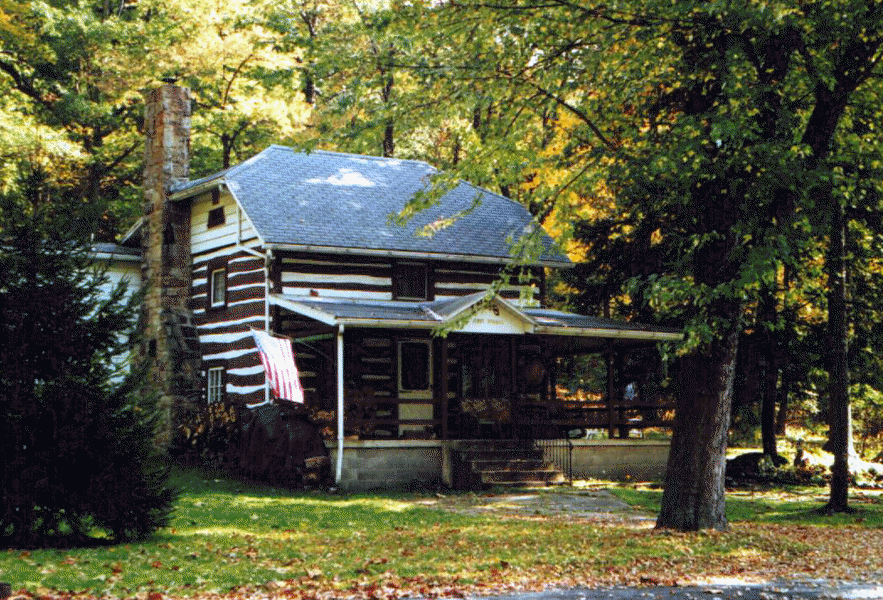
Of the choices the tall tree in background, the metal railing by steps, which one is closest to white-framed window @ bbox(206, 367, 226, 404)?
the metal railing by steps

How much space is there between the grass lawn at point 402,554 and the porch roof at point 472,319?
4.34m

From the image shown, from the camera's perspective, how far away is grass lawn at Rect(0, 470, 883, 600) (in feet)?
34.2

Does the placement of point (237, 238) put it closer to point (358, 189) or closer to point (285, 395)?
point (358, 189)

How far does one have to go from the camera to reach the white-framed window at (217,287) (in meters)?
26.8

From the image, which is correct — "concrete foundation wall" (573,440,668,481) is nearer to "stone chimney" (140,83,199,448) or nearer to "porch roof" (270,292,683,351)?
"porch roof" (270,292,683,351)

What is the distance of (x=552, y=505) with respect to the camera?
767 inches

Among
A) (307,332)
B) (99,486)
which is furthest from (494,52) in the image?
(307,332)

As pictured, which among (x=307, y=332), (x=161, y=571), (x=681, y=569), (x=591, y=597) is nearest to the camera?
(x=591, y=597)

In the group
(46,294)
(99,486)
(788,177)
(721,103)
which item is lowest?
(99,486)

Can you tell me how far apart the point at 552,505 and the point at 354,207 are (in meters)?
10.2

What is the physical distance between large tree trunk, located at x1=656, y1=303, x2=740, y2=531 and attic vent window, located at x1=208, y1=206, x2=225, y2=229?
15186 mm

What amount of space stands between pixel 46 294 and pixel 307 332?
12.3 meters

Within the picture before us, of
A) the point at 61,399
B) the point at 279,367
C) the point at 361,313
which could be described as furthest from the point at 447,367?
the point at 61,399

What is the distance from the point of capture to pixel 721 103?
1472 centimetres
